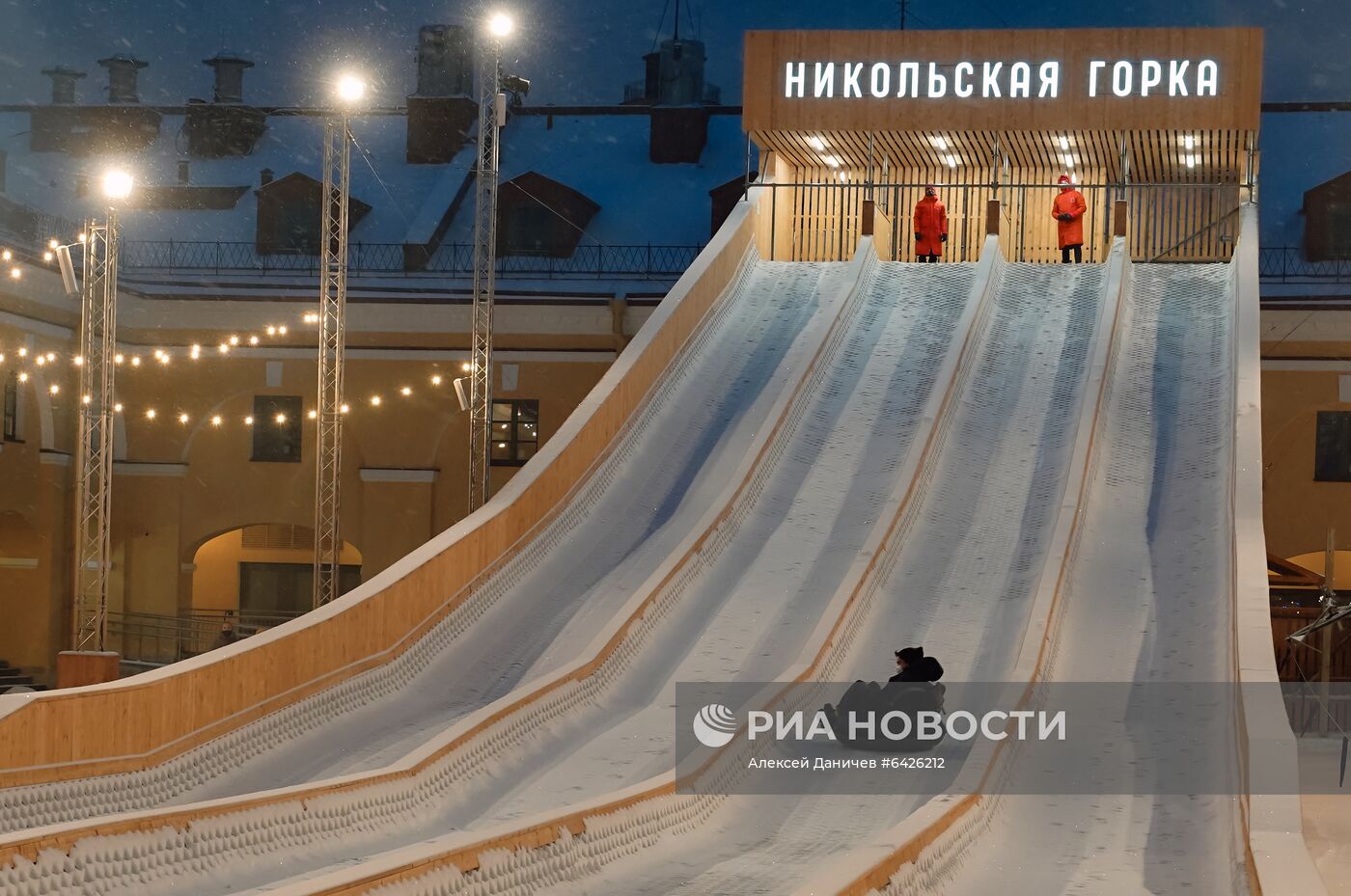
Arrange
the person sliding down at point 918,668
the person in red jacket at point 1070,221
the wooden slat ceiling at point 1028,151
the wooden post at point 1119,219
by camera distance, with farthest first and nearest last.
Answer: the wooden slat ceiling at point 1028,151, the person in red jacket at point 1070,221, the wooden post at point 1119,219, the person sliding down at point 918,668

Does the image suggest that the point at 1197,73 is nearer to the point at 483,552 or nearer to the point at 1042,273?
the point at 1042,273

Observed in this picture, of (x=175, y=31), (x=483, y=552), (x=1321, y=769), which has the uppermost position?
(x=175, y=31)

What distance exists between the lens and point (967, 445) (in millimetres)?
16406

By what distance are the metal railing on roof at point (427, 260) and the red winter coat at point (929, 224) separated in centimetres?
610

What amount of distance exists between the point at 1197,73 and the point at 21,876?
54.8 feet

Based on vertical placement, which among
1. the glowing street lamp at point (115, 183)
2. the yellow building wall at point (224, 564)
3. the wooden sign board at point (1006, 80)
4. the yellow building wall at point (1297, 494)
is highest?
the wooden sign board at point (1006, 80)

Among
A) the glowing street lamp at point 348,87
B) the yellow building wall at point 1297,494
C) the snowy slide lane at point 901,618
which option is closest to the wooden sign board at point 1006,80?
the snowy slide lane at point 901,618

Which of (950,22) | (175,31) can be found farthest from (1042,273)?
(175,31)

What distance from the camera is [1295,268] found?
25.9 meters

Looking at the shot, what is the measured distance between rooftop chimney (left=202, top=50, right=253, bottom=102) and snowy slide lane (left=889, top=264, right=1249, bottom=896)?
17679 millimetres

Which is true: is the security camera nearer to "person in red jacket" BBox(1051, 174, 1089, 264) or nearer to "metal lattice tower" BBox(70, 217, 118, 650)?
"metal lattice tower" BBox(70, 217, 118, 650)

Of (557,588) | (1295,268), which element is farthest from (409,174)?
(557,588)

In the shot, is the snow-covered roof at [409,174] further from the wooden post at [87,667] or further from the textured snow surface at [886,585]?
the wooden post at [87,667]

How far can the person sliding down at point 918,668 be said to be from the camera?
11695mm
